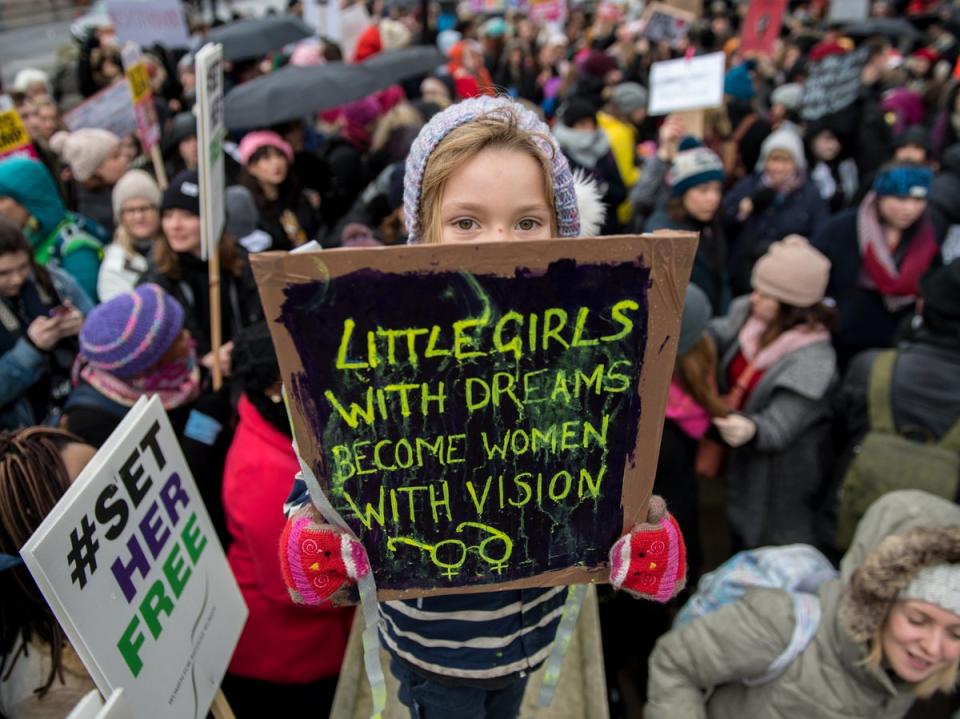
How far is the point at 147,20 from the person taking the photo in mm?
7891

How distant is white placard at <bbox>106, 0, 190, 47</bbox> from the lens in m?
7.68

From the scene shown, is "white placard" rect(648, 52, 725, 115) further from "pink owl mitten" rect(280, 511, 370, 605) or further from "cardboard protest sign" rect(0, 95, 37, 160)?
"pink owl mitten" rect(280, 511, 370, 605)

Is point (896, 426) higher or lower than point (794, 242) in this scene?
lower

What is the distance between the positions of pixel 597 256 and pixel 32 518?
1.35 metres

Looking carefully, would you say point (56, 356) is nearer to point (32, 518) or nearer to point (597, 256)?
point (32, 518)

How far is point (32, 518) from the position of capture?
1610 millimetres

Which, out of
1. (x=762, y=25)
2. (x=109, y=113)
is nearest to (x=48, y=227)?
(x=109, y=113)

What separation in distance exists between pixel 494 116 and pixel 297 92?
4.62m

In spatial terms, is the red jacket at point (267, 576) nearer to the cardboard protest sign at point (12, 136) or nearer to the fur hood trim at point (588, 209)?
the fur hood trim at point (588, 209)

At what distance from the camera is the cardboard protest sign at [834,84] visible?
6.18m

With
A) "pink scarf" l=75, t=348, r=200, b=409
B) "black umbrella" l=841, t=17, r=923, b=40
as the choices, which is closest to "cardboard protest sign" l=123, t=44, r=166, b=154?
"pink scarf" l=75, t=348, r=200, b=409

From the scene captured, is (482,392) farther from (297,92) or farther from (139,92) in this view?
(297,92)

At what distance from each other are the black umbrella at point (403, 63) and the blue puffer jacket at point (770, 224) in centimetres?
346

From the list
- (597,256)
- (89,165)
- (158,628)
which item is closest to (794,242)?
(597,256)
